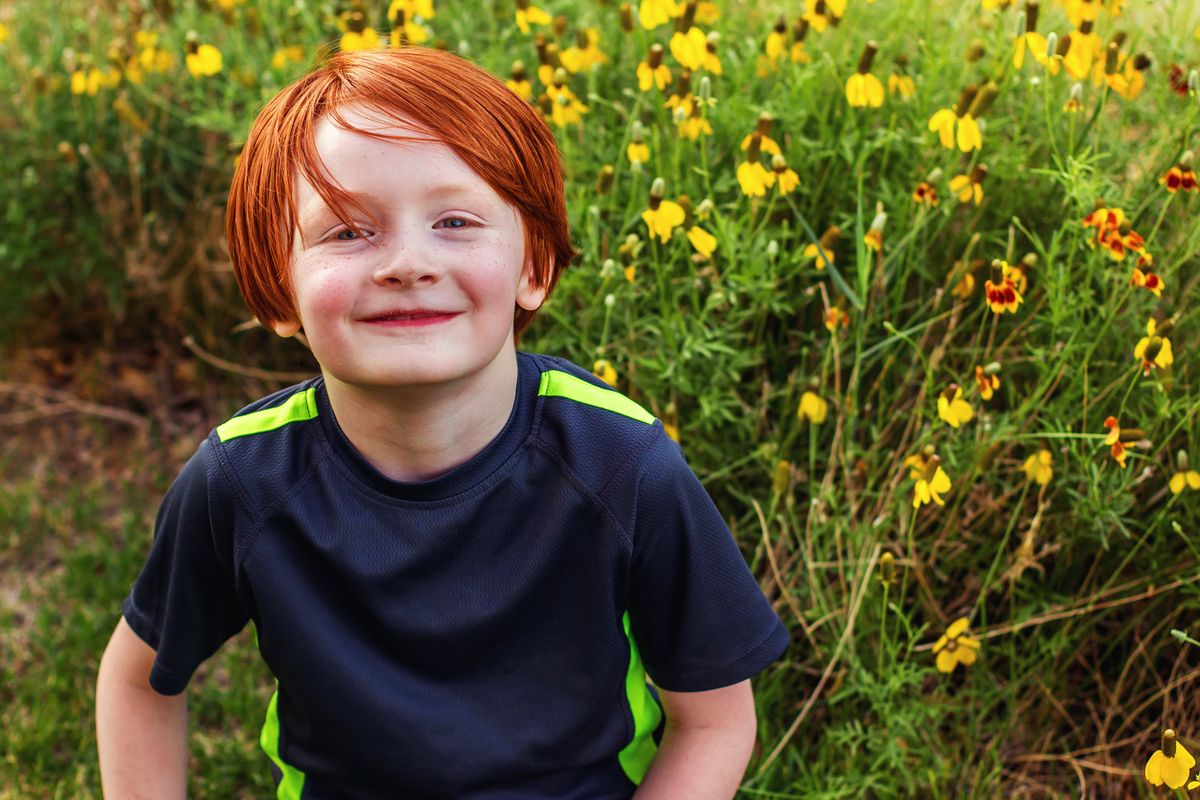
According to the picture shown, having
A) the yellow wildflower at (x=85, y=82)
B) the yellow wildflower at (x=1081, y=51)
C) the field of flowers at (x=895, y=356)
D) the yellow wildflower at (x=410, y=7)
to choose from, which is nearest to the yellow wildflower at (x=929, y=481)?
the field of flowers at (x=895, y=356)

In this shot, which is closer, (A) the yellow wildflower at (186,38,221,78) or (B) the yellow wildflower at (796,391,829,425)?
(B) the yellow wildflower at (796,391,829,425)

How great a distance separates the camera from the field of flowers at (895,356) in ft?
6.62

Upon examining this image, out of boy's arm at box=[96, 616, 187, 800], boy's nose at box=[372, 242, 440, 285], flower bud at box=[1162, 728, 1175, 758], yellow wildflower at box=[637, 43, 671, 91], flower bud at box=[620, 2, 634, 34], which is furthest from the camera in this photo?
flower bud at box=[620, 2, 634, 34]

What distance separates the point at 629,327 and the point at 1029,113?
2.97 feet

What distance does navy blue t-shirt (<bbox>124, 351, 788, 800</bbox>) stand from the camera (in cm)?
146

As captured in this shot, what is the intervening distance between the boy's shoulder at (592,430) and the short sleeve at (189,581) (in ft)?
1.29

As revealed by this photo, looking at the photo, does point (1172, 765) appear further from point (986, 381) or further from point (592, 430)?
point (592, 430)

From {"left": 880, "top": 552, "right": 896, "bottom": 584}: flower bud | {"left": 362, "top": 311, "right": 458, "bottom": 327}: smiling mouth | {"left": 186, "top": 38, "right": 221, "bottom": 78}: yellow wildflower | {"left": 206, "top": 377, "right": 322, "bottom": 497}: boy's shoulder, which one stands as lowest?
{"left": 880, "top": 552, "right": 896, "bottom": 584}: flower bud

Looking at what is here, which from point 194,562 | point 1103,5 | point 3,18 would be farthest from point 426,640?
point 3,18

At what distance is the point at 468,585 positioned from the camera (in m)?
1.47

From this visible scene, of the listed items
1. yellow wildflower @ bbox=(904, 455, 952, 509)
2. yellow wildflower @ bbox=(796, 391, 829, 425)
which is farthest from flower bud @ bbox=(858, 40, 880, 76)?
yellow wildflower @ bbox=(904, 455, 952, 509)

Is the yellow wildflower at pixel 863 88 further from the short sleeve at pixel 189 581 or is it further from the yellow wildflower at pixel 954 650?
the short sleeve at pixel 189 581

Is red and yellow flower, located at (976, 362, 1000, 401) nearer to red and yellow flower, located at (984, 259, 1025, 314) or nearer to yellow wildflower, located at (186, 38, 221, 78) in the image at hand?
red and yellow flower, located at (984, 259, 1025, 314)

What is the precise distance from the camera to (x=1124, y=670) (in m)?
2.04
